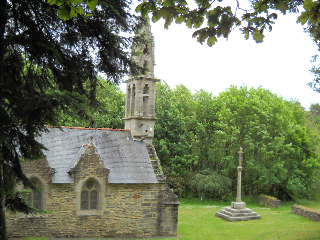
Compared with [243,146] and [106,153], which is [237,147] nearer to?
[243,146]

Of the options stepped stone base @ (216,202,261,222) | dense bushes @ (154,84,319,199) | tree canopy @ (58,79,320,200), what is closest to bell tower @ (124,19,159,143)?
stepped stone base @ (216,202,261,222)

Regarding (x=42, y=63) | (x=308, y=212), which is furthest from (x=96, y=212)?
(x=308, y=212)

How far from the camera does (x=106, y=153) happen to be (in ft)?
52.1

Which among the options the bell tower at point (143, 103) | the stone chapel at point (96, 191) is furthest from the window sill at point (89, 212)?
the bell tower at point (143, 103)

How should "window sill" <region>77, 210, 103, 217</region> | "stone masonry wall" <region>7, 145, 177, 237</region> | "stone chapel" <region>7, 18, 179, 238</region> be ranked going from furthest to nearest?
1. "window sill" <region>77, 210, 103, 217</region>
2. "stone chapel" <region>7, 18, 179, 238</region>
3. "stone masonry wall" <region>7, 145, 177, 237</region>

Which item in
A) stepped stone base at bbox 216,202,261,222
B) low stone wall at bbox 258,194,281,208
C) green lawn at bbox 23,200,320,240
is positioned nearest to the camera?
green lawn at bbox 23,200,320,240

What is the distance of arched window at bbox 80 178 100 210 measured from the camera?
586 inches

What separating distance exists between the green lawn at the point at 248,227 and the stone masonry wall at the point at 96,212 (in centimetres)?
172

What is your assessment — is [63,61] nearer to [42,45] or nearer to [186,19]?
[42,45]

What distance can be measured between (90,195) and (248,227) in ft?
26.3

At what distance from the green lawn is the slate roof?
3.41 metres

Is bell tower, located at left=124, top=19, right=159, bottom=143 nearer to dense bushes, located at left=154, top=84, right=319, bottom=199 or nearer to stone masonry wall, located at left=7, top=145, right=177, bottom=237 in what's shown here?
stone masonry wall, located at left=7, top=145, right=177, bottom=237

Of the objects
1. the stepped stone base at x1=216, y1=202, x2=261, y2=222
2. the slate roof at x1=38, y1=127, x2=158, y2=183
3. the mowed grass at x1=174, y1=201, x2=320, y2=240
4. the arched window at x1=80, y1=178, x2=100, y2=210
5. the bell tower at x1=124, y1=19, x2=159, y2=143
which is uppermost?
the bell tower at x1=124, y1=19, x2=159, y2=143

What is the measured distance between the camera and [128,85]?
18.5 metres
